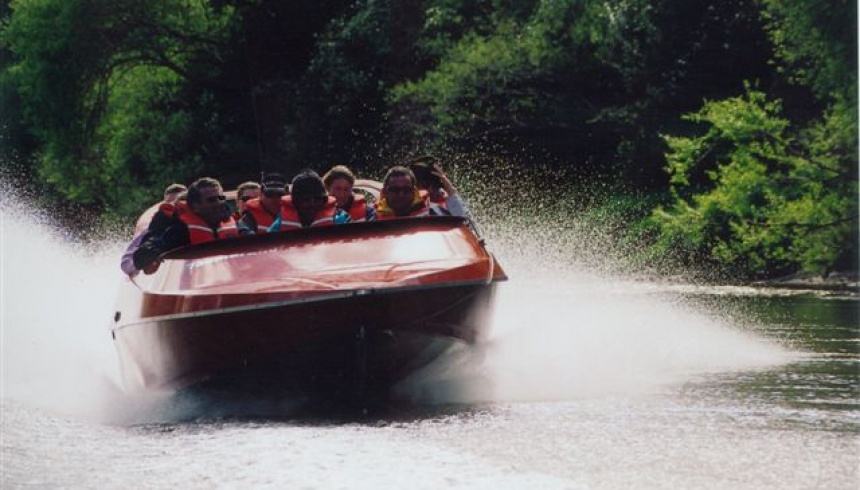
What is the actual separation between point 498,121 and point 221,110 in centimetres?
756

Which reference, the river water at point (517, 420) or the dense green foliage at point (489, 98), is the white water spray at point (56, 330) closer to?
the river water at point (517, 420)

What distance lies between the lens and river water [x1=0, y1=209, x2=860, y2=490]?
258 inches

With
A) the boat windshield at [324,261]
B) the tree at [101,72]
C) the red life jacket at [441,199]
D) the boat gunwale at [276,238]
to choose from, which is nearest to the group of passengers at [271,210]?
the boat gunwale at [276,238]

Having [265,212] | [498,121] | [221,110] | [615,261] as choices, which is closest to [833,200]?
[615,261]

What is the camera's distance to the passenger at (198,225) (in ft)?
30.7


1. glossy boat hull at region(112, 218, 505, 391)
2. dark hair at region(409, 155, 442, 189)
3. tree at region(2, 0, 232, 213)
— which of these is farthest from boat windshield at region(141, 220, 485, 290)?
tree at region(2, 0, 232, 213)

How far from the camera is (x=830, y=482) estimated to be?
622 cm

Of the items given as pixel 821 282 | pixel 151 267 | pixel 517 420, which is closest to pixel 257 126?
pixel 821 282

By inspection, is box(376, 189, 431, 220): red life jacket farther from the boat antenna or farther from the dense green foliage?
the boat antenna

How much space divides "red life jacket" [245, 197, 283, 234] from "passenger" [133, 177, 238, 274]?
47cm

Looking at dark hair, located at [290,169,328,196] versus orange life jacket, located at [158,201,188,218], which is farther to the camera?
orange life jacket, located at [158,201,188,218]

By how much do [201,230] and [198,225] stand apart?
1.4 inches

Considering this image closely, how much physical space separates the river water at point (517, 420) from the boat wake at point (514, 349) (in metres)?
0.03

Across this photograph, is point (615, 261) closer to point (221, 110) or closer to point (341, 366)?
point (221, 110)
